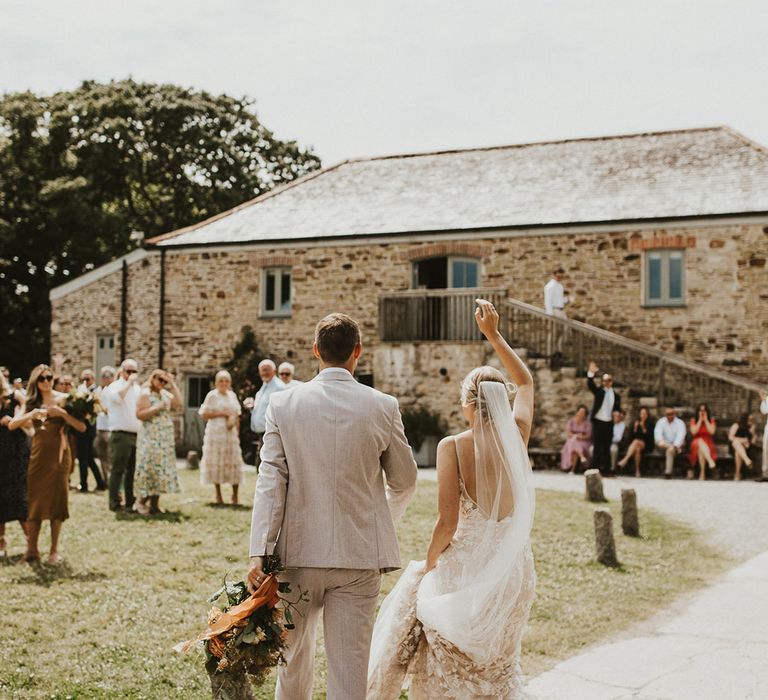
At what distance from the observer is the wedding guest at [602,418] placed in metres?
17.6

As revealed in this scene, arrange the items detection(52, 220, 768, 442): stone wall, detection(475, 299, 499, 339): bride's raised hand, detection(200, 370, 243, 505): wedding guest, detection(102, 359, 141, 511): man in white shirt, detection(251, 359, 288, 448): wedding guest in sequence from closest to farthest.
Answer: detection(475, 299, 499, 339): bride's raised hand < detection(102, 359, 141, 511): man in white shirt < detection(251, 359, 288, 448): wedding guest < detection(200, 370, 243, 505): wedding guest < detection(52, 220, 768, 442): stone wall

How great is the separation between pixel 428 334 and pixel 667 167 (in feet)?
23.5

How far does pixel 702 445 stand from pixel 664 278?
4.76 meters

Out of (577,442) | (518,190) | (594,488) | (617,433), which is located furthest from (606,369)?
(594,488)

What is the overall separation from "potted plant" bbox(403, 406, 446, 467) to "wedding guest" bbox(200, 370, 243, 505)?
8384mm

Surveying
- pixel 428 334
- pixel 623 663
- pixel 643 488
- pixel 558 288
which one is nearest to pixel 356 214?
pixel 428 334

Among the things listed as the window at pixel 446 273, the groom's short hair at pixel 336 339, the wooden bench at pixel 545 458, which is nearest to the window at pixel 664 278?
the window at pixel 446 273

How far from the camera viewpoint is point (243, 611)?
12.6ft

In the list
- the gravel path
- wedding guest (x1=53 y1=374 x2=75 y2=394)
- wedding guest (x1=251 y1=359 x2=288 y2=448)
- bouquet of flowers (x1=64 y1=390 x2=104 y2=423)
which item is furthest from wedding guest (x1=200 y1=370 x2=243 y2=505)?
the gravel path

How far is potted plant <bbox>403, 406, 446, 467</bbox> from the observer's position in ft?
67.7

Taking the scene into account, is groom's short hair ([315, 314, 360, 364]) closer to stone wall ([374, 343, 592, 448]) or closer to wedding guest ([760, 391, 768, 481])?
wedding guest ([760, 391, 768, 481])

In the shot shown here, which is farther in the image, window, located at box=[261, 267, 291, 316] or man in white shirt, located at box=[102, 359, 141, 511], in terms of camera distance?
window, located at box=[261, 267, 291, 316]

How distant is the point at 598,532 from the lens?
9.39 m

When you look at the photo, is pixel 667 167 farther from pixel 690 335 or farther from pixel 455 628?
pixel 455 628
